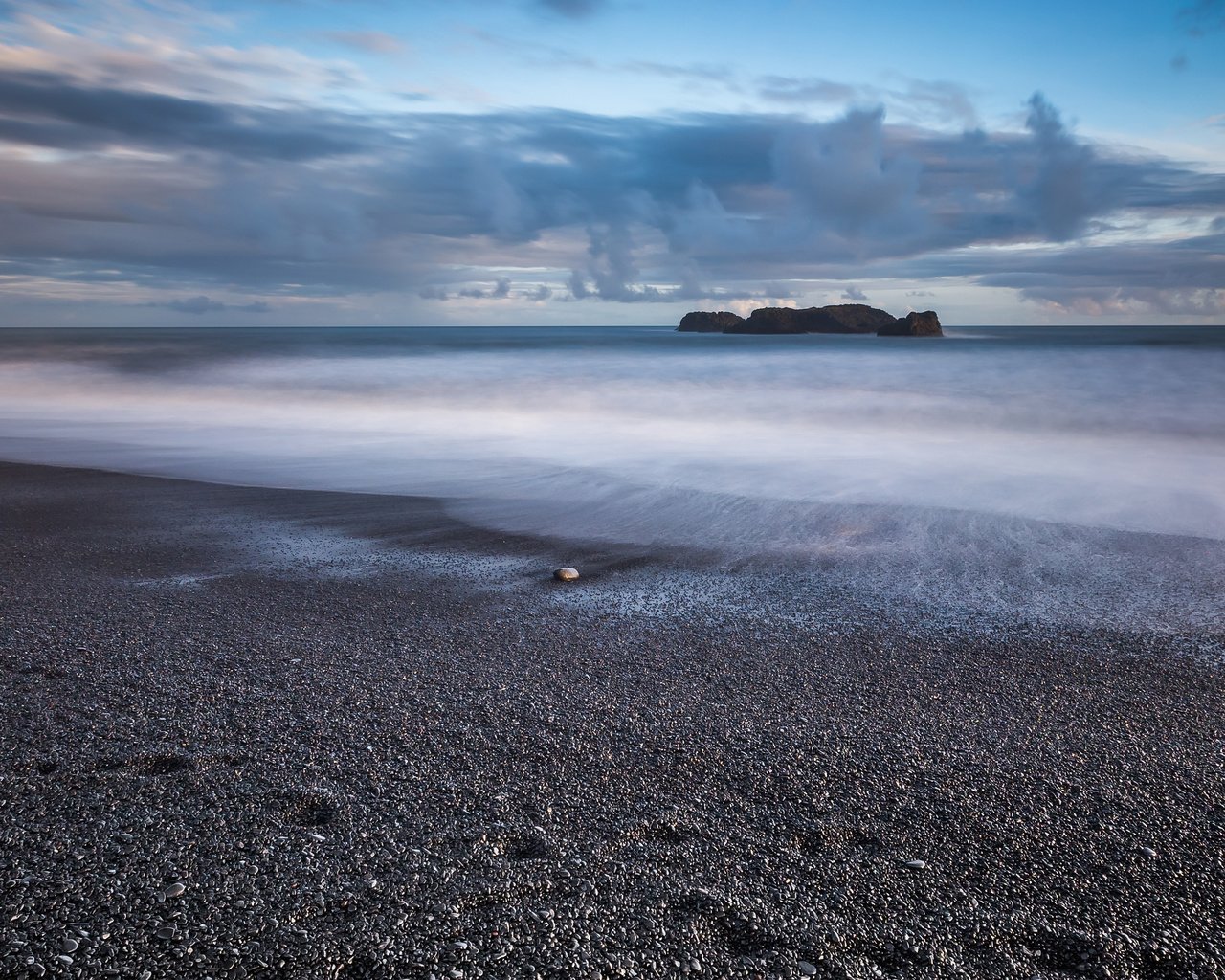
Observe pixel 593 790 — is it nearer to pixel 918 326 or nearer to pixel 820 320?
pixel 918 326

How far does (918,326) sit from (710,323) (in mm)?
31719

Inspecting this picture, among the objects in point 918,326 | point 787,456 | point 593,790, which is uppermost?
point 918,326

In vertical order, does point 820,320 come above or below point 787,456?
above

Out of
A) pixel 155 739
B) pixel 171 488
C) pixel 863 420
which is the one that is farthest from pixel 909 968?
pixel 863 420

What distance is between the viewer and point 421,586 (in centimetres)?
496

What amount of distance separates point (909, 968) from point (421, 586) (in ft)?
11.5

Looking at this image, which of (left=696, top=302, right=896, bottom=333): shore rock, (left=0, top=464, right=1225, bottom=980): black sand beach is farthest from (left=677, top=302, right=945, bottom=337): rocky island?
(left=0, top=464, right=1225, bottom=980): black sand beach

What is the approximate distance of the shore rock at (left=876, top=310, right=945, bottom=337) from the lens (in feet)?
241

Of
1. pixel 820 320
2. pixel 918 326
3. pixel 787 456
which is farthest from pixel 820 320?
pixel 787 456

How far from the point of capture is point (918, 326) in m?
73.4

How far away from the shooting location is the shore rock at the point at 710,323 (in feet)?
317

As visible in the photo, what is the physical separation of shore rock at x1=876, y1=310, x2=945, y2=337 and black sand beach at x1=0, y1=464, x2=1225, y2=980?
7362cm

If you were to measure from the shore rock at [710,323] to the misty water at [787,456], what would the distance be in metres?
72.3

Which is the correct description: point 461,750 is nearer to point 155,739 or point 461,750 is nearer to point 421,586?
point 155,739
